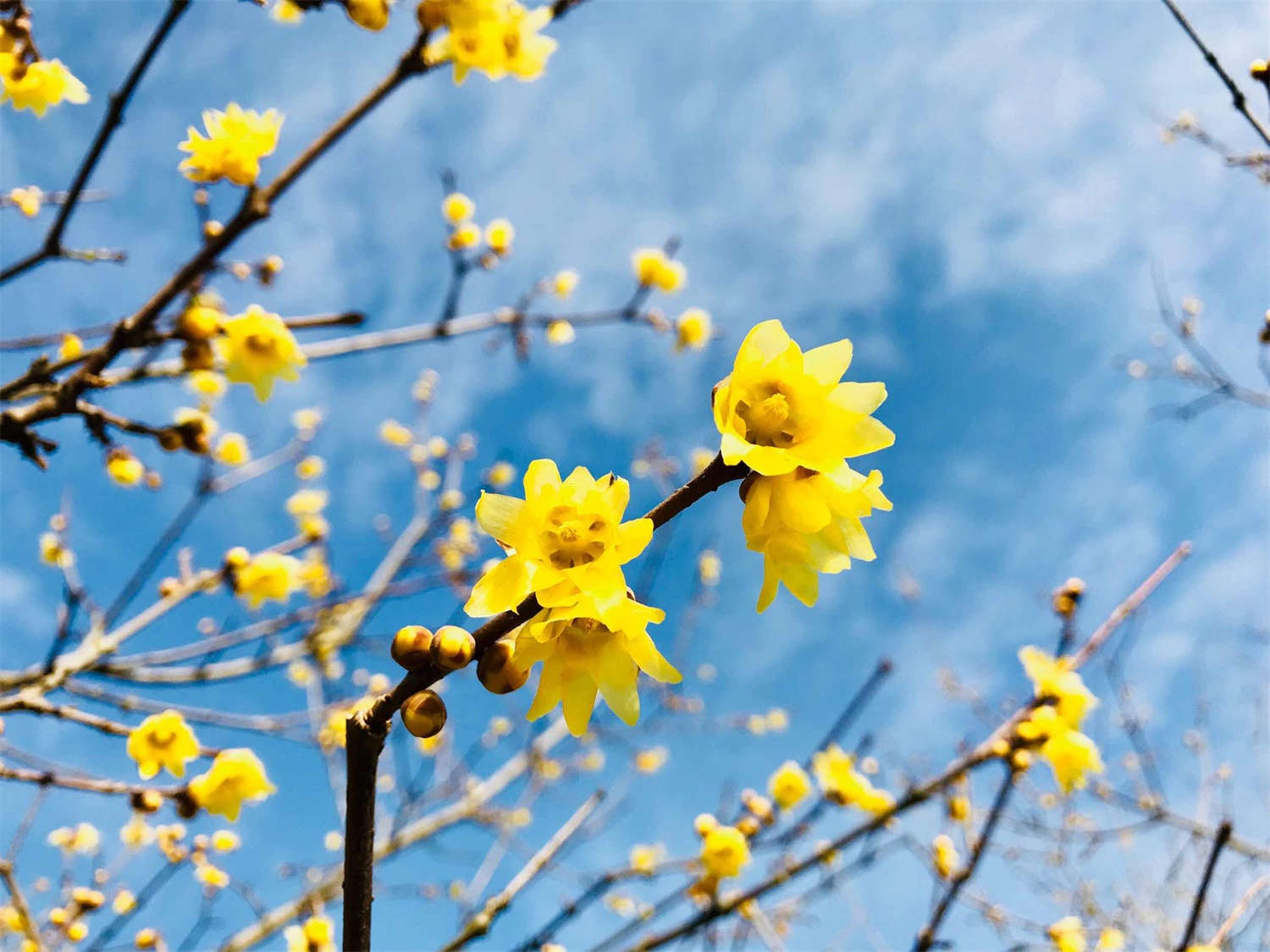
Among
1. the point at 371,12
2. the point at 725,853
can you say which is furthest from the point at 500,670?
the point at 725,853

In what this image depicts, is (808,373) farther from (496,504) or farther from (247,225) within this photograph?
(247,225)

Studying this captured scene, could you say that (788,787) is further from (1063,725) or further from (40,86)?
(40,86)

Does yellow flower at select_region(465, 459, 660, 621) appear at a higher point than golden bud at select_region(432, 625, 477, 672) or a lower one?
higher

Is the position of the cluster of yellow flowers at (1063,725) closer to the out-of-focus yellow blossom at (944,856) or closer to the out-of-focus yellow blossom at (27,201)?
the out-of-focus yellow blossom at (944,856)

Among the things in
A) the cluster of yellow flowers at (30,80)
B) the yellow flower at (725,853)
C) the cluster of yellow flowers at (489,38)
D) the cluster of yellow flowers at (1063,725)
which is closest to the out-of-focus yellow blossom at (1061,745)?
the cluster of yellow flowers at (1063,725)

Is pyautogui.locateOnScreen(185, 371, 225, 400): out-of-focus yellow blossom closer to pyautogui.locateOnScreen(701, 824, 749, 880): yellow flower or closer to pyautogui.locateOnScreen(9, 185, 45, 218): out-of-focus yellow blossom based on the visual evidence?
pyautogui.locateOnScreen(9, 185, 45, 218): out-of-focus yellow blossom

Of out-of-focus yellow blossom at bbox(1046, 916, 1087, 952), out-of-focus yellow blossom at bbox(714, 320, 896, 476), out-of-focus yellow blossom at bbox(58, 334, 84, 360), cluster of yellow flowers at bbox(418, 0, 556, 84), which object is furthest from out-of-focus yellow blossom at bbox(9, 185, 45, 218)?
out-of-focus yellow blossom at bbox(1046, 916, 1087, 952)

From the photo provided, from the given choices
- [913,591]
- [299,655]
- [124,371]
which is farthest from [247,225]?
[913,591]
